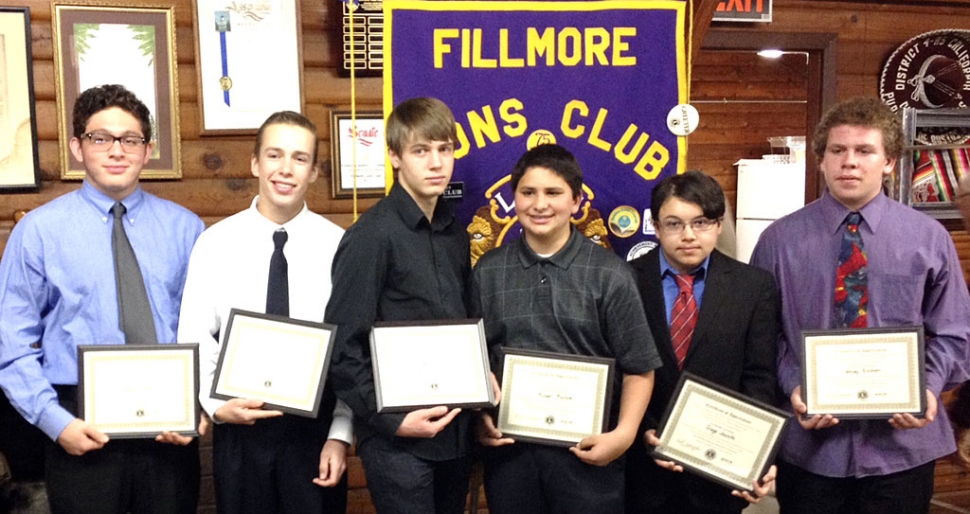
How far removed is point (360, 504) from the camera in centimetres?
377

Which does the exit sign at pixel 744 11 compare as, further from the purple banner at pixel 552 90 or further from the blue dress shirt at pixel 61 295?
the blue dress shirt at pixel 61 295

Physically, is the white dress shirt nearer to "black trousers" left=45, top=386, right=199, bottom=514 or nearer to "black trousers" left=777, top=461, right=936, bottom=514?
"black trousers" left=45, top=386, right=199, bottom=514

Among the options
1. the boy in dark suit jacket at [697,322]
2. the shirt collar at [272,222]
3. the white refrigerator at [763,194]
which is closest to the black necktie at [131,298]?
the shirt collar at [272,222]

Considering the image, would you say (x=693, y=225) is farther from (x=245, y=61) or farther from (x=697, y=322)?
(x=245, y=61)

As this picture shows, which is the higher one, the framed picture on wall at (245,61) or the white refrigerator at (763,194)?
the framed picture on wall at (245,61)

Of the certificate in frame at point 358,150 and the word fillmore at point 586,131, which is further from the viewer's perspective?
the certificate in frame at point 358,150

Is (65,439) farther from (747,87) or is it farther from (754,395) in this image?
(747,87)

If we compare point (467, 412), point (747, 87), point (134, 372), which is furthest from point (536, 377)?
point (747, 87)

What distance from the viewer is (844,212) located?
89.0 inches

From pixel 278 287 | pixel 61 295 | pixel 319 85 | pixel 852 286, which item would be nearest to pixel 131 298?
pixel 61 295

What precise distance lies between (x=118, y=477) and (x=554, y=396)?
1114 millimetres

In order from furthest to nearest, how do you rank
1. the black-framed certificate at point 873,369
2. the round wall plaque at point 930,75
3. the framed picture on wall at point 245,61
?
the round wall plaque at point 930,75 < the framed picture on wall at point 245,61 < the black-framed certificate at point 873,369

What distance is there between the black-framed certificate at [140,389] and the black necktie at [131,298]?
0.10 meters

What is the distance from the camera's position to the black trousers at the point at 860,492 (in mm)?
2176
